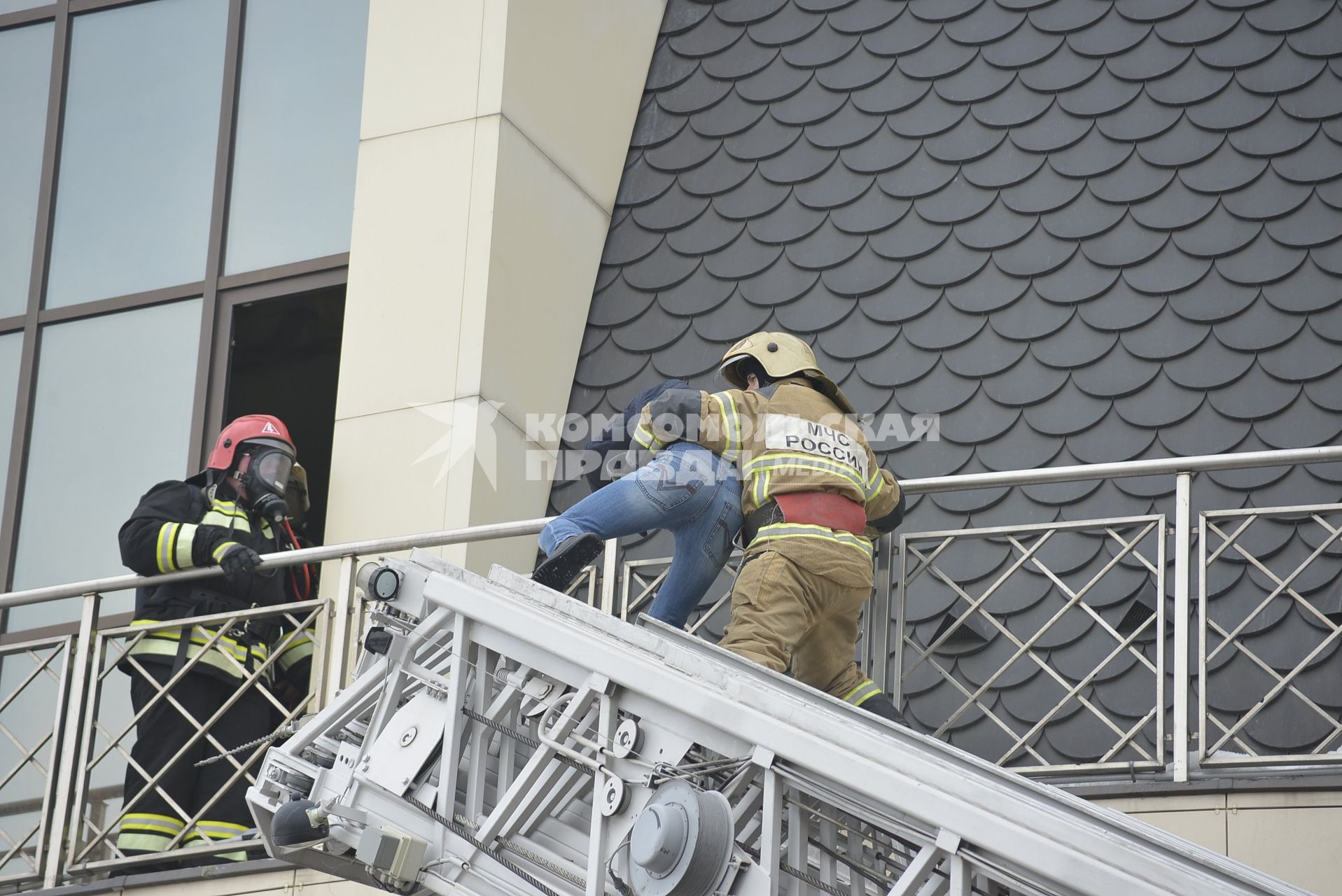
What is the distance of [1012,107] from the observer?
9.36m

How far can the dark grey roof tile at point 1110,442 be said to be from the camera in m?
8.24

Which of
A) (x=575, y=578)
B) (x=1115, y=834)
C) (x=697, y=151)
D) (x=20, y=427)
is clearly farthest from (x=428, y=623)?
(x=20, y=427)

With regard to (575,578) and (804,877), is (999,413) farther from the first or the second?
(804,877)

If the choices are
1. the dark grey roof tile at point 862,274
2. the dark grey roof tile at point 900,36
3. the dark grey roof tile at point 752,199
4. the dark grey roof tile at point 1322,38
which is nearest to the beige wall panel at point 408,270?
the dark grey roof tile at point 752,199

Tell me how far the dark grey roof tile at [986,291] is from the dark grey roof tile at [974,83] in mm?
1000

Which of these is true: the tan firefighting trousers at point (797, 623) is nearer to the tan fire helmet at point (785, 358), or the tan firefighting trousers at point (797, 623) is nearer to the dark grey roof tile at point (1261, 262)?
the tan fire helmet at point (785, 358)

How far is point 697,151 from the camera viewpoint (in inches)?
394

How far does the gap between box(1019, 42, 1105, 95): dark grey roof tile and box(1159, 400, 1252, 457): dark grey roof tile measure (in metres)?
1.93

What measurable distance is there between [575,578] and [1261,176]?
13.2ft

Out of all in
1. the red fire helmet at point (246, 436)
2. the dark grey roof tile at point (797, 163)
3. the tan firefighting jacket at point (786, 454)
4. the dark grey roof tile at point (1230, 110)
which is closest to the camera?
the tan firefighting jacket at point (786, 454)

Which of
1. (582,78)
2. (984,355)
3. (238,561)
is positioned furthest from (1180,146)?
(238,561)

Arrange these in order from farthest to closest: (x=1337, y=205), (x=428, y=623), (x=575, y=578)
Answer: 1. (x=1337, y=205)
2. (x=575, y=578)
3. (x=428, y=623)

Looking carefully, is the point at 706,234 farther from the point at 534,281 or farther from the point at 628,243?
the point at 534,281

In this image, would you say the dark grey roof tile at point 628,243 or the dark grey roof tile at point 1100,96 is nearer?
the dark grey roof tile at point 1100,96
